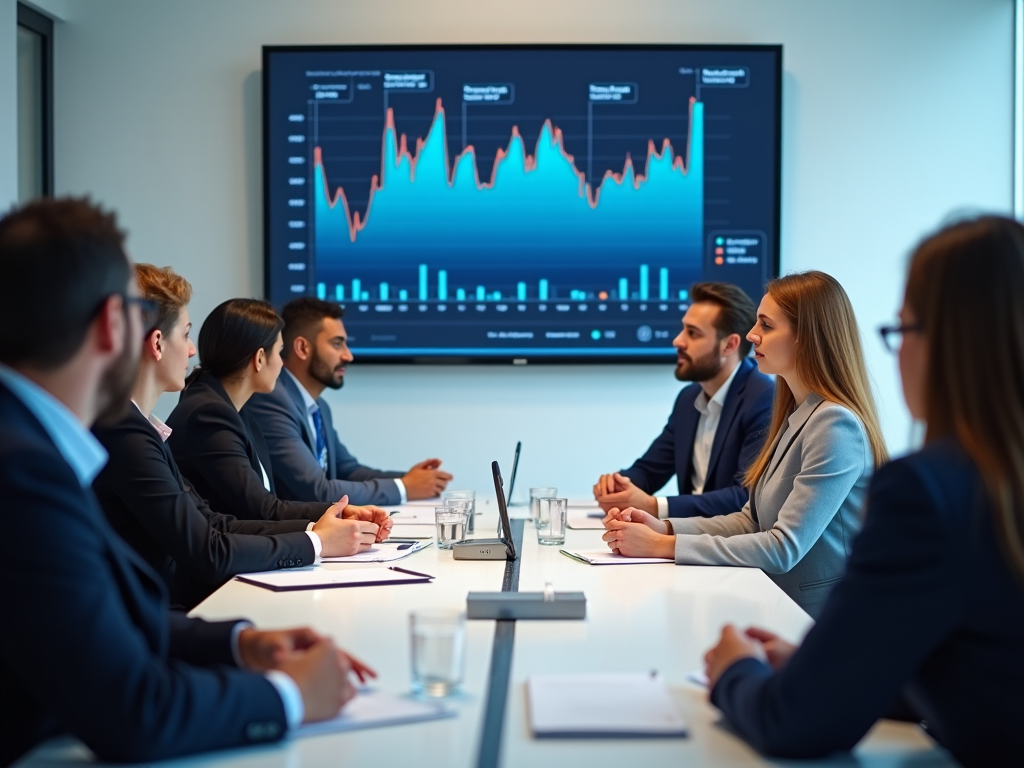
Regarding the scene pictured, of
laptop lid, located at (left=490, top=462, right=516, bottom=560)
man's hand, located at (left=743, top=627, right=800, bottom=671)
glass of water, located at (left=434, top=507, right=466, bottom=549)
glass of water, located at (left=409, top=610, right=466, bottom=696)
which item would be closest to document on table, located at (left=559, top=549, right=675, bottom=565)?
laptop lid, located at (left=490, top=462, right=516, bottom=560)

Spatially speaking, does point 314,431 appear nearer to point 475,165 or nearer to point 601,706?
point 475,165

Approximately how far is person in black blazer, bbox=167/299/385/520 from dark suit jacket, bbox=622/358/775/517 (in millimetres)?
1258

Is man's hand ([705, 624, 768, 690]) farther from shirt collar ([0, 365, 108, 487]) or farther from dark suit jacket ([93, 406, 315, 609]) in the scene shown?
dark suit jacket ([93, 406, 315, 609])

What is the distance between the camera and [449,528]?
2.85 meters

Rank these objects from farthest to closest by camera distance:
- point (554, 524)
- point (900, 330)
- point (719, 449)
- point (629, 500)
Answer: point (719, 449) → point (629, 500) → point (554, 524) → point (900, 330)

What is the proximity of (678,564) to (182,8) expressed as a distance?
3836 millimetres

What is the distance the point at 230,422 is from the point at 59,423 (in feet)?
5.92

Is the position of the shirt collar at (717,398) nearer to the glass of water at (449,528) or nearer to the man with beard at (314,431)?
the man with beard at (314,431)

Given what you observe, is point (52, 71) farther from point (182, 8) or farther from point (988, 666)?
point (988, 666)

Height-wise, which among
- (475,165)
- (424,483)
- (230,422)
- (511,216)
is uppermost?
(475,165)

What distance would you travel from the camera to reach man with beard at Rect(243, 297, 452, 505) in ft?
12.5

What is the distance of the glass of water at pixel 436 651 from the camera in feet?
4.98

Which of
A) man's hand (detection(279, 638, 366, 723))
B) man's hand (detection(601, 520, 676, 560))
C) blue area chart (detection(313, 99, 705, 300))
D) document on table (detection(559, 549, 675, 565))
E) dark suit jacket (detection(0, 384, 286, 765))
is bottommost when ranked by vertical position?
document on table (detection(559, 549, 675, 565))

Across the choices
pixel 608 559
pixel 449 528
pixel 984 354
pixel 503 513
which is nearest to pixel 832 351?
pixel 608 559
